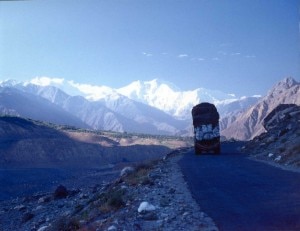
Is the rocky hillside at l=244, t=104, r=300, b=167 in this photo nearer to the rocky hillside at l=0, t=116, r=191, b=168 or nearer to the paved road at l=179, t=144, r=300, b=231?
the paved road at l=179, t=144, r=300, b=231

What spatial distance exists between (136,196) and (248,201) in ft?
14.4

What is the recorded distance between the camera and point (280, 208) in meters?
11.2

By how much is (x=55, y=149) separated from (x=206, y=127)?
6021cm

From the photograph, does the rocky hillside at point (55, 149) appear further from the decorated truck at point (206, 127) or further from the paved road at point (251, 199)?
the paved road at point (251, 199)

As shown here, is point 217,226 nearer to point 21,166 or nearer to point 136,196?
point 136,196

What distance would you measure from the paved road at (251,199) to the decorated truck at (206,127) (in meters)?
18.9

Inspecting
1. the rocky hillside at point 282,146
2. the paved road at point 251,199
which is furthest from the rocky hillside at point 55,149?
the paved road at point 251,199

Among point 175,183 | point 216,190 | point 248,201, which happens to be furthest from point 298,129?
point 248,201

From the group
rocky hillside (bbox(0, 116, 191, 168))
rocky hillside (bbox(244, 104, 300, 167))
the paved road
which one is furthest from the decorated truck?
rocky hillside (bbox(0, 116, 191, 168))

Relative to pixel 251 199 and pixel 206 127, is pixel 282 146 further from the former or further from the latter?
pixel 251 199

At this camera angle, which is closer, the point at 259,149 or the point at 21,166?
the point at 259,149

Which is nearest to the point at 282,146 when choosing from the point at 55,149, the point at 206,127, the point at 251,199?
the point at 206,127

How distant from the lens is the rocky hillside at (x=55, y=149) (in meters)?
83.2

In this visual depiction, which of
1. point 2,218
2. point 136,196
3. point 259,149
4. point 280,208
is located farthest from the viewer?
point 259,149
